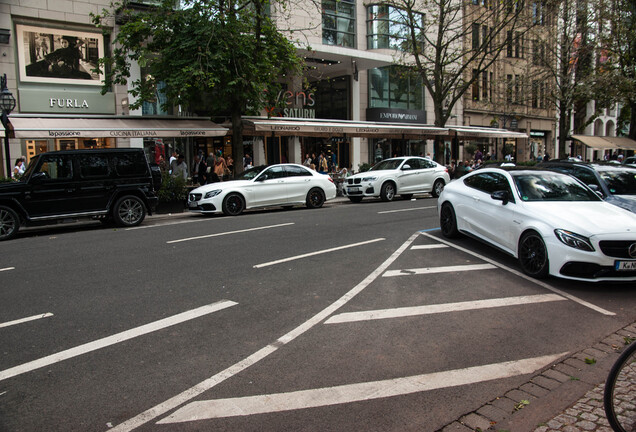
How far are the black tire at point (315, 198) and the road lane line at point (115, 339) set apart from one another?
37.5 feet

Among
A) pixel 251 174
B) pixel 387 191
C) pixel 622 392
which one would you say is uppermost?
pixel 251 174

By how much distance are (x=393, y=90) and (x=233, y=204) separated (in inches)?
830

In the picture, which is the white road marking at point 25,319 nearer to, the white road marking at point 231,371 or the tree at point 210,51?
the white road marking at point 231,371

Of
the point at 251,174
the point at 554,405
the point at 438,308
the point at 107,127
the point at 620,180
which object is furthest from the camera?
the point at 107,127

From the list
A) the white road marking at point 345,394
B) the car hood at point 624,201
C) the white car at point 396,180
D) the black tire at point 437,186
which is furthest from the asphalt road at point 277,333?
the black tire at point 437,186

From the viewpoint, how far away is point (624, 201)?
9.32 m

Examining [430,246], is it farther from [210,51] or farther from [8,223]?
[210,51]

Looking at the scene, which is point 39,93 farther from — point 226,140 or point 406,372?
point 406,372

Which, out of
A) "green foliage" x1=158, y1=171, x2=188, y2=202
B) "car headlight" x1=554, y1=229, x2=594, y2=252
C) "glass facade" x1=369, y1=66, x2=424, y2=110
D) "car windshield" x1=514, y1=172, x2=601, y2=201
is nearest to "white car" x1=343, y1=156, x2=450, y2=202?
"green foliage" x1=158, y1=171, x2=188, y2=202

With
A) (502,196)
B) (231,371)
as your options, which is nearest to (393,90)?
(502,196)

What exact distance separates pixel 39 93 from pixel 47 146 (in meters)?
2.13

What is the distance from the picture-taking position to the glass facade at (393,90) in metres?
32.3

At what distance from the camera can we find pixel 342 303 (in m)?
6.16

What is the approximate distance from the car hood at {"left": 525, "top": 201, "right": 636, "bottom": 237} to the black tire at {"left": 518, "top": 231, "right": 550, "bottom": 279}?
12.6 inches
